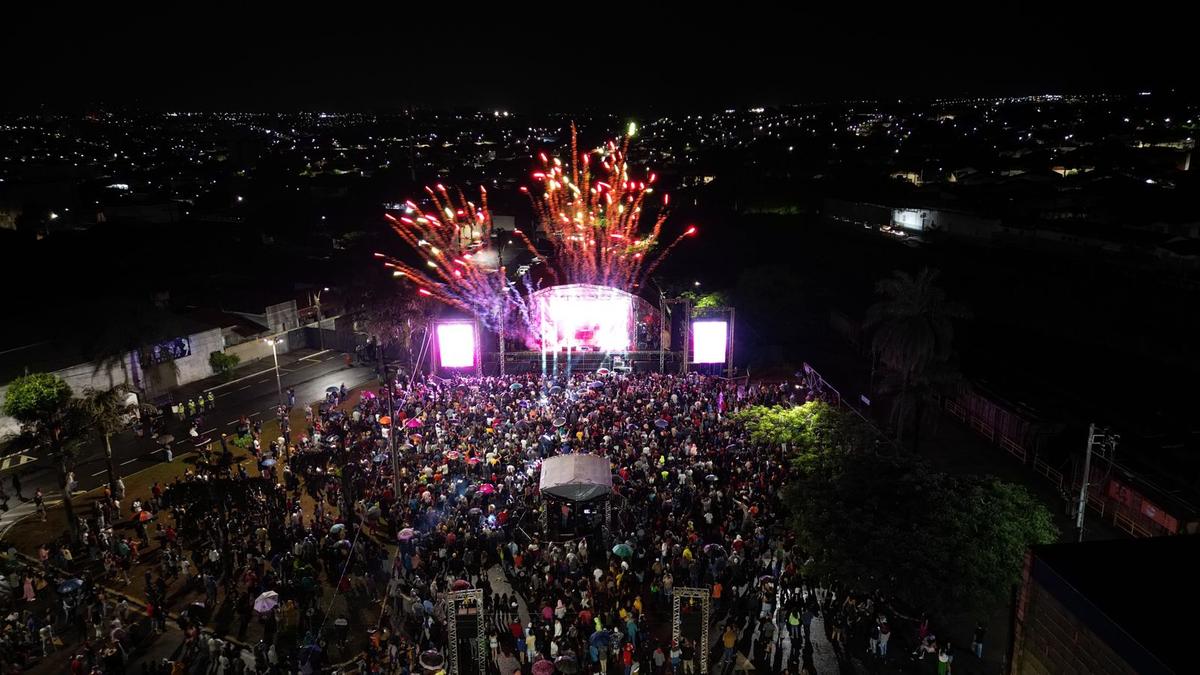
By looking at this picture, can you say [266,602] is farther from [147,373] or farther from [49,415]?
[147,373]

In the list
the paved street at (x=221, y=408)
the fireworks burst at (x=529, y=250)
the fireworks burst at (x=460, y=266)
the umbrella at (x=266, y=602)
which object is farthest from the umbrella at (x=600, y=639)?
the fireworks burst at (x=529, y=250)

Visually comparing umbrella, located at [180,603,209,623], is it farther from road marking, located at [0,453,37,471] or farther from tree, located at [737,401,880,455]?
tree, located at [737,401,880,455]

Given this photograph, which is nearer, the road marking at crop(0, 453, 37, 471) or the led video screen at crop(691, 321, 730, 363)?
the road marking at crop(0, 453, 37, 471)

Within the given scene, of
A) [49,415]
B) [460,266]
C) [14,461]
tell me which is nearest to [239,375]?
[14,461]

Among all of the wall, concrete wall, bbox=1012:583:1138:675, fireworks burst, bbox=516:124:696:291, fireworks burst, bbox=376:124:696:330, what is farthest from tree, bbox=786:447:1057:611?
the wall

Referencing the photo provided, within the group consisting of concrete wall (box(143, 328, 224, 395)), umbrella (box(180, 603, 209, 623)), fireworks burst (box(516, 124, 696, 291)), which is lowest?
umbrella (box(180, 603, 209, 623))

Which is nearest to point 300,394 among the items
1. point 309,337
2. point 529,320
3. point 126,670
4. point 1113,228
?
point 309,337
